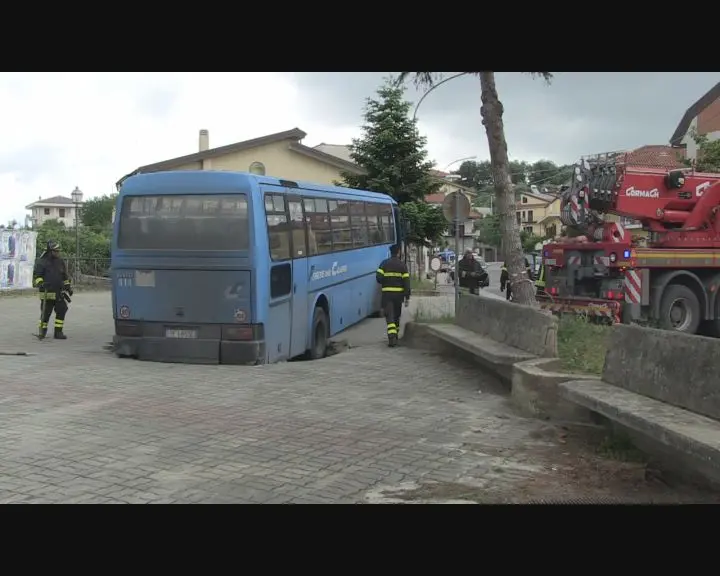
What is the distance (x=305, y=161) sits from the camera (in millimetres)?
35656

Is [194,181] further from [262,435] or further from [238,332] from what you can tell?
[262,435]

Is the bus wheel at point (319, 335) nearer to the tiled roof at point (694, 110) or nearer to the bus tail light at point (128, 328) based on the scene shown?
the bus tail light at point (128, 328)

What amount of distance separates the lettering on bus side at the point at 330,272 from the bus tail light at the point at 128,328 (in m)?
2.97

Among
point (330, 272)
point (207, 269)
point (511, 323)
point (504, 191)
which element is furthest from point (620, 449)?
point (330, 272)

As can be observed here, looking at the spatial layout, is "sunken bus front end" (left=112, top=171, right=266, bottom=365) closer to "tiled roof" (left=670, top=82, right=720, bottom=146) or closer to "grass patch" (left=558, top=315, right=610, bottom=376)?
"grass patch" (left=558, top=315, right=610, bottom=376)

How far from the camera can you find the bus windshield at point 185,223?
9.77 meters

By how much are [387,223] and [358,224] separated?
2.56 meters

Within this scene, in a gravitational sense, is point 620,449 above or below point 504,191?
below

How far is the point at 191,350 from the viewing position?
32.8ft

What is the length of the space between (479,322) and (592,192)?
589 cm

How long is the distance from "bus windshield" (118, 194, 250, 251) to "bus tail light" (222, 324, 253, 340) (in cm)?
112

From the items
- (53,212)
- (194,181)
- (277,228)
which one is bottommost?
(277,228)

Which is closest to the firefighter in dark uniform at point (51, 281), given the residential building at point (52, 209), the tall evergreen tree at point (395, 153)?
the tall evergreen tree at point (395, 153)
